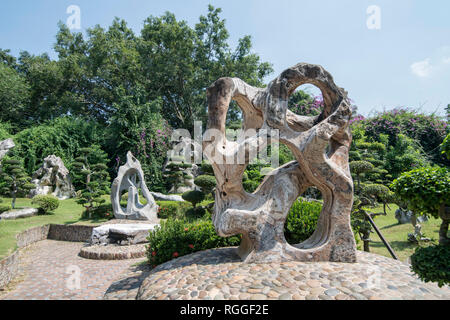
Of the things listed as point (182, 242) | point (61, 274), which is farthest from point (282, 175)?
point (61, 274)

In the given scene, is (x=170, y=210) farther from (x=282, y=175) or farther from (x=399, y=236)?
(x=399, y=236)

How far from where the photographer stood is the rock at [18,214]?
10.3m

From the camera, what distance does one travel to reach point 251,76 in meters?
20.8

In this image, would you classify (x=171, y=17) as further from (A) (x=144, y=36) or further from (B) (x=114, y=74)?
(B) (x=114, y=74)

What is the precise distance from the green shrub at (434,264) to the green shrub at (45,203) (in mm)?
12685

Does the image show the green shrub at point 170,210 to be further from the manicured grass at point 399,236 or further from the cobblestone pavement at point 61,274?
the manicured grass at point 399,236

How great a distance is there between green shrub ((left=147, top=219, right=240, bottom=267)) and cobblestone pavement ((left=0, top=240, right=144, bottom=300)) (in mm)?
1139

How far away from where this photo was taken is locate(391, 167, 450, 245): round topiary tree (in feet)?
9.58

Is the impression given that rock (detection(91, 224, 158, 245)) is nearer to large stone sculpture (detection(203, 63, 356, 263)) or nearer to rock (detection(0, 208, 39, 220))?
large stone sculpture (detection(203, 63, 356, 263))

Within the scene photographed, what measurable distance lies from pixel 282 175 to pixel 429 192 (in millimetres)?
2253

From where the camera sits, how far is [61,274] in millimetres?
6297

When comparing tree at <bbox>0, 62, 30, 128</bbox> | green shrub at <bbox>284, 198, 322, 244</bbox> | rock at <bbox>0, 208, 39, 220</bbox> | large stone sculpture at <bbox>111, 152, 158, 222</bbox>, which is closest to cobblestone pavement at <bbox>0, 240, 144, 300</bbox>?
large stone sculpture at <bbox>111, 152, 158, 222</bbox>

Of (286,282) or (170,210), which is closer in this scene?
(286,282)

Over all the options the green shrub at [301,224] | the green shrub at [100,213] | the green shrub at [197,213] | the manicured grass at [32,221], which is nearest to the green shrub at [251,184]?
the green shrub at [197,213]
